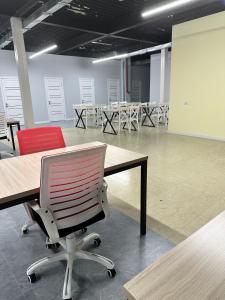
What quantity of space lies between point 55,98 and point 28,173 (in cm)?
905

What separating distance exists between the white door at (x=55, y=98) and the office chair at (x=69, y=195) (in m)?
9.11

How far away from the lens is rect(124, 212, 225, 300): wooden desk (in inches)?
22.1

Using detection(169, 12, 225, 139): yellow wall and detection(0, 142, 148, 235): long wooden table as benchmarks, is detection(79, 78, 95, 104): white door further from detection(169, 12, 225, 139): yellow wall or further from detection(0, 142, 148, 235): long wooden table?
detection(0, 142, 148, 235): long wooden table

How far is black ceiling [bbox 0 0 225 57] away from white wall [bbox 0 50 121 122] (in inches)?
27.0

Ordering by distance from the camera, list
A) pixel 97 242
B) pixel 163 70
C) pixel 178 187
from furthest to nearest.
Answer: pixel 163 70
pixel 178 187
pixel 97 242

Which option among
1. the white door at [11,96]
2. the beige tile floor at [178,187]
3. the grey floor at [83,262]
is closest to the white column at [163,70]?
the beige tile floor at [178,187]

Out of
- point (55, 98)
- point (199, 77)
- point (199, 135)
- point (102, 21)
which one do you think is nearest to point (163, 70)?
point (199, 77)

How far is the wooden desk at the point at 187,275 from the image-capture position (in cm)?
56

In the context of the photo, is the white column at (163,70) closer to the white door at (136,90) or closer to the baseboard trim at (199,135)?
the baseboard trim at (199,135)

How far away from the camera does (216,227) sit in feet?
2.66

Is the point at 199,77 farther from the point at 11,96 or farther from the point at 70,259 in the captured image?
the point at 11,96

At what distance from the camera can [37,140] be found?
201cm

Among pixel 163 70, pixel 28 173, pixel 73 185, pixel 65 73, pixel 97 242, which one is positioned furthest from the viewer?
pixel 65 73

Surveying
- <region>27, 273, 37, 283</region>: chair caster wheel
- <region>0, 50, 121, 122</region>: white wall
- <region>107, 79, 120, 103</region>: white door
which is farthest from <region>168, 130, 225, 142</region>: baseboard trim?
<region>107, 79, 120, 103</region>: white door
